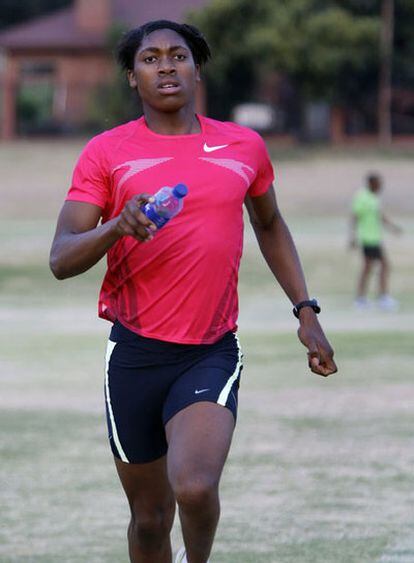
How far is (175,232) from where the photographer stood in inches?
228

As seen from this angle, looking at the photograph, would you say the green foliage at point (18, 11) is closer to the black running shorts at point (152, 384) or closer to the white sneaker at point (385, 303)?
the white sneaker at point (385, 303)

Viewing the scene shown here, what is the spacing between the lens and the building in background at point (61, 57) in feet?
213

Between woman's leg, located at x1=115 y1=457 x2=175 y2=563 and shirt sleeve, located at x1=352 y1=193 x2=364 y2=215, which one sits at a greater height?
woman's leg, located at x1=115 y1=457 x2=175 y2=563

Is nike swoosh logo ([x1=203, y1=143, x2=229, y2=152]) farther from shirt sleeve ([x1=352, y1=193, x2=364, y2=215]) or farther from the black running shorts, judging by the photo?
shirt sleeve ([x1=352, y1=193, x2=364, y2=215])

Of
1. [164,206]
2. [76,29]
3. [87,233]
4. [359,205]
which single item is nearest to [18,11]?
[76,29]

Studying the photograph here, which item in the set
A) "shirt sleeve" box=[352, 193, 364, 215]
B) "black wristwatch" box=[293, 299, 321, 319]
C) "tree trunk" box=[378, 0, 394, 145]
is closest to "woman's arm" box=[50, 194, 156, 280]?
"black wristwatch" box=[293, 299, 321, 319]

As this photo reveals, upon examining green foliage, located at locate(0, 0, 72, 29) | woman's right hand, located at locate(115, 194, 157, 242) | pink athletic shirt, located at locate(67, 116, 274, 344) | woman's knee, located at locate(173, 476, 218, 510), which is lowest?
green foliage, located at locate(0, 0, 72, 29)

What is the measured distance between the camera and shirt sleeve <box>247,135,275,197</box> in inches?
241

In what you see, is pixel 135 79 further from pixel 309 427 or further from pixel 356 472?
pixel 309 427

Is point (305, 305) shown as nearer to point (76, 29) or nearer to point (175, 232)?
point (175, 232)

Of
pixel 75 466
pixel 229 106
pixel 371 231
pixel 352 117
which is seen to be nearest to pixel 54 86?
pixel 229 106

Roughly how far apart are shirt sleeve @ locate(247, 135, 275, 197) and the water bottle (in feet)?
2.68

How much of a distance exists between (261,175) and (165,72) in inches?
21.7

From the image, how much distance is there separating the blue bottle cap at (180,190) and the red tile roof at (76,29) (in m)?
60.7
